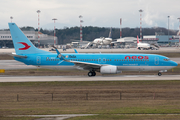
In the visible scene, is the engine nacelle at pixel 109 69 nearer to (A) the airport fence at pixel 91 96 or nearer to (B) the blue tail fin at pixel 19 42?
(B) the blue tail fin at pixel 19 42

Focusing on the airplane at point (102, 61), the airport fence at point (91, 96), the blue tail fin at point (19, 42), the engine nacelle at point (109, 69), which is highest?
the blue tail fin at point (19, 42)

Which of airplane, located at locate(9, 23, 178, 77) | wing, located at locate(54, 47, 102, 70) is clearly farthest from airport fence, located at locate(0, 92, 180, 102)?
airplane, located at locate(9, 23, 178, 77)

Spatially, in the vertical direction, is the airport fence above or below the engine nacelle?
below

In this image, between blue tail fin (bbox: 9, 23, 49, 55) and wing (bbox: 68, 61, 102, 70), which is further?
blue tail fin (bbox: 9, 23, 49, 55)

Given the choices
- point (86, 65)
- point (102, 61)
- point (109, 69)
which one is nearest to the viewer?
point (109, 69)

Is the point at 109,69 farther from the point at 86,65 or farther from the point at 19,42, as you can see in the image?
the point at 19,42

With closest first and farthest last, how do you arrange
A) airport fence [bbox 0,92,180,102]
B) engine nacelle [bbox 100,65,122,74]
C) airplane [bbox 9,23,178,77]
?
airport fence [bbox 0,92,180,102] → engine nacelle [bbox 100,65,122,74] → airplane [bbox 9,23,178,77]

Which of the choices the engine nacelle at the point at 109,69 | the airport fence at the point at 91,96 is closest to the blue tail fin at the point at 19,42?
the engine nacelle at the point at 109,69

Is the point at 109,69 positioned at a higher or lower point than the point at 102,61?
lower

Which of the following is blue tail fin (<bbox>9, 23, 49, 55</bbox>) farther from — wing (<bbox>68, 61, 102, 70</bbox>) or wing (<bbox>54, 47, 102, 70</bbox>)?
wing (<bbox>68, 61, 102, 70</bbox>)

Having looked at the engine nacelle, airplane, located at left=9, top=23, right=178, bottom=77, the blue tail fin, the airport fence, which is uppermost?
the blue tail fin

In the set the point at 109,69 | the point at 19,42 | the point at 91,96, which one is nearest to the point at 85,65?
the point at 109,69

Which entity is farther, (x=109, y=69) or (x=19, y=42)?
(x=19, y=42)

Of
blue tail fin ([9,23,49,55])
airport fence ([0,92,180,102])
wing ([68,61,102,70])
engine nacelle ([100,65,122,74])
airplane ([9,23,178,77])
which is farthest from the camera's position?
blue tail fin ([9,23,49,55])
